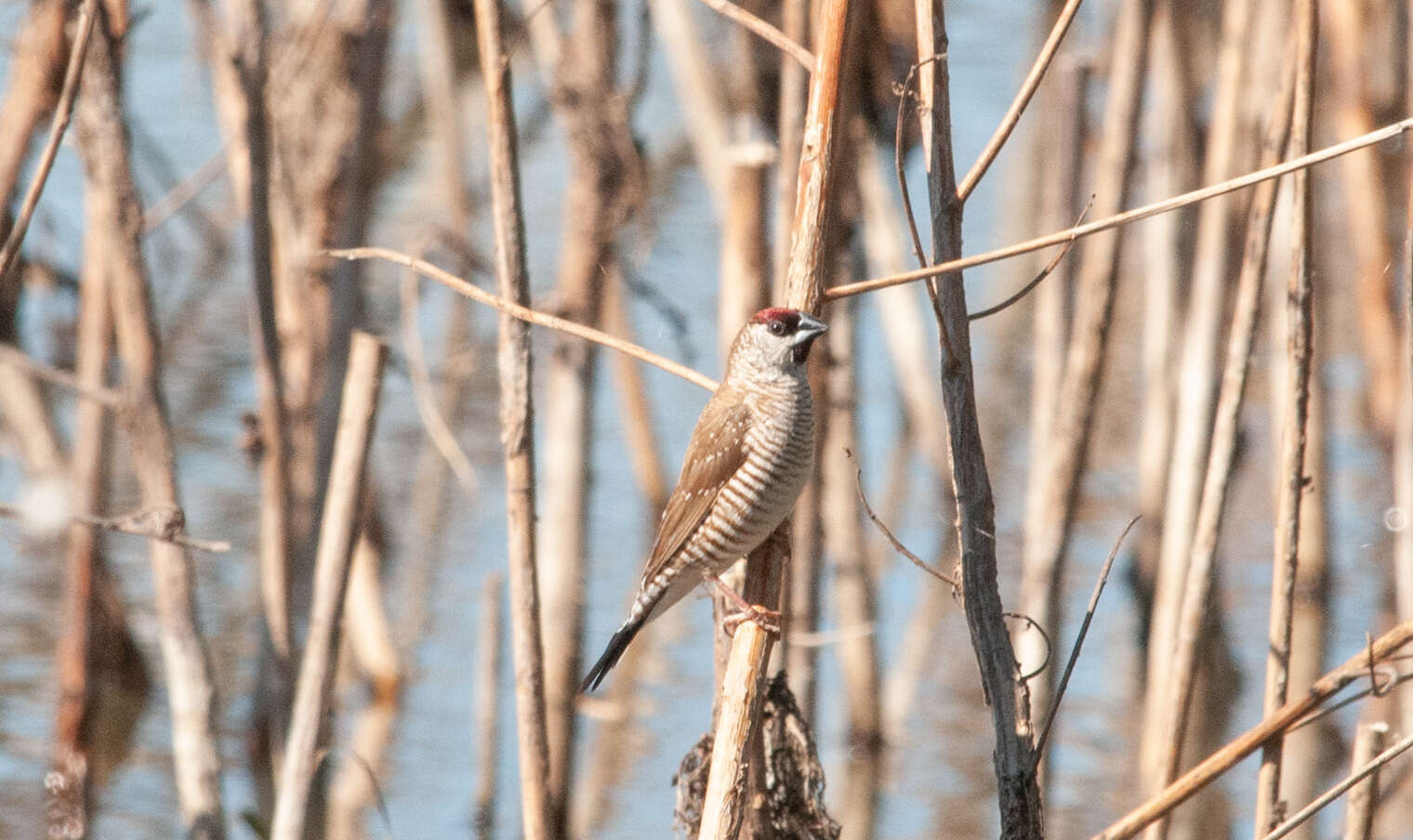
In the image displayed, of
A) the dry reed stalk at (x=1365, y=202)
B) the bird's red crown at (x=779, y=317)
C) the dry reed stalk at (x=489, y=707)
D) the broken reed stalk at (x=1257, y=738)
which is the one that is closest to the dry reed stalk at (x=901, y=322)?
the dry reed stalk at (x=1365, y=202)

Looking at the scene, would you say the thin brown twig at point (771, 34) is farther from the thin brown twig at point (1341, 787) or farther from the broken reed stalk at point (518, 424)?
the thin brown twig at point (1341, 787)

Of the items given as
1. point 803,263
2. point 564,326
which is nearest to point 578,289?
point 564,326

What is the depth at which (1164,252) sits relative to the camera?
5.84 meters

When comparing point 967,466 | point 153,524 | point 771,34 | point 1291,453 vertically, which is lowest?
point 153,524

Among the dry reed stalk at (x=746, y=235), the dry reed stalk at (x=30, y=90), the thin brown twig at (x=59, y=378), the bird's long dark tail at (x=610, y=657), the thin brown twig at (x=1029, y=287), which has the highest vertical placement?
the dry reed stalk at (x=746, y=235)

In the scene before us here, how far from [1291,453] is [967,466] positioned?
869mm

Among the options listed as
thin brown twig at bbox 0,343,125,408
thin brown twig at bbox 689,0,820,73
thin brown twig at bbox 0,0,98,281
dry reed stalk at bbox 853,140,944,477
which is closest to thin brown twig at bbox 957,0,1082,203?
thin brown twig at bbox 689,0,820,73

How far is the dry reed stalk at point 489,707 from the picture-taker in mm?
4352

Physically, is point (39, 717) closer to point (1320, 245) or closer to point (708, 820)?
point (708, 820)

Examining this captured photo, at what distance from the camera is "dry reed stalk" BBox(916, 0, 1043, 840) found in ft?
7.45

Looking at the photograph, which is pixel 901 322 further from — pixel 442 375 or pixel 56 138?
pixel 56 138

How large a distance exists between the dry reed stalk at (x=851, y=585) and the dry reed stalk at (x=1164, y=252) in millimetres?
1069

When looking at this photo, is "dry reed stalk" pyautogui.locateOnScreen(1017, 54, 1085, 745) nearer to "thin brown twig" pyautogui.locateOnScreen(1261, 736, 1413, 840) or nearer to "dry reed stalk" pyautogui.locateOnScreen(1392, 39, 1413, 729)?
"dry reed stalk" pyautogui.locateOnScreen(1392, 39, 1413, 729)

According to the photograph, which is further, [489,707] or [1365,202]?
[1365,202]
